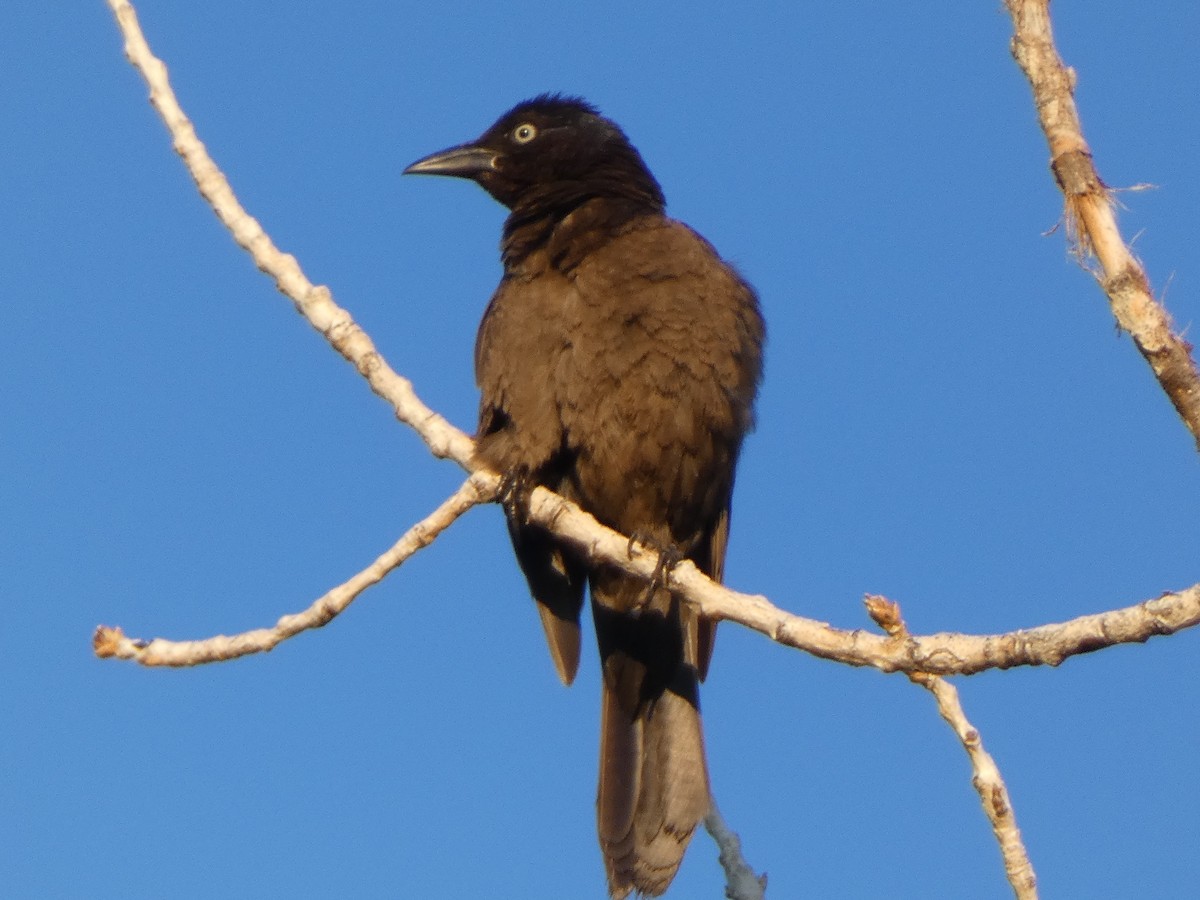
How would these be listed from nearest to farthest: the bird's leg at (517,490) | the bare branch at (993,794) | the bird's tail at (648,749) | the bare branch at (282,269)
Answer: the bare branch at (993,794) < the bare branch at (282,269) < the bird's leg at (517,490) < the bird's tail at (648,749)

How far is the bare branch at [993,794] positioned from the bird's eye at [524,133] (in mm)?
3315

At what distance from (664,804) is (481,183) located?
2.44m

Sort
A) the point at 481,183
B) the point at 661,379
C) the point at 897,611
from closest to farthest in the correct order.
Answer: the point at 897,611 → the point at 661,379 → the point at 481,183

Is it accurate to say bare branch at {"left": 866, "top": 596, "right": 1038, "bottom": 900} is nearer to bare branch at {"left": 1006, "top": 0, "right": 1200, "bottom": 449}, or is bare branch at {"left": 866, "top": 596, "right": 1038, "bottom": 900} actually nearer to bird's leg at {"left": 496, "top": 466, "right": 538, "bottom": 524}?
bare branch at {"left": 1006, "top": 0, "right": 1200, "bottom": 449}

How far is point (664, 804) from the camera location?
4.98m

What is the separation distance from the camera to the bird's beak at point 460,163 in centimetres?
580

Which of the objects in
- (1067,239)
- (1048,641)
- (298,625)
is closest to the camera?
(1067,239)

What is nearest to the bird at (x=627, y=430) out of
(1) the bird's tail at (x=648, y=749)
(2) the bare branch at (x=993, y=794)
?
(1) the bird's tail at (x=648, y=749)

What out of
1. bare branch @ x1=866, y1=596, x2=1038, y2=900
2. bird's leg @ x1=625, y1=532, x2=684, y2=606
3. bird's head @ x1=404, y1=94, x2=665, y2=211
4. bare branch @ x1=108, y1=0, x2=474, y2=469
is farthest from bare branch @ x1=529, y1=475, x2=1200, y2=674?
bird's head @ x1=404, y1=94, x2=665, y2=211

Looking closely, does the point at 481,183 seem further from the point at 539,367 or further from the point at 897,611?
the point at 897,611

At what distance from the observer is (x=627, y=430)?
15.5 feet

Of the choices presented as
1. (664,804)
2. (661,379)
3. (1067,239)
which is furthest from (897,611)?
(664,804)

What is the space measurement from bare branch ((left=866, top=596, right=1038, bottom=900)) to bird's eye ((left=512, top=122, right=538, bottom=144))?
3.31 m

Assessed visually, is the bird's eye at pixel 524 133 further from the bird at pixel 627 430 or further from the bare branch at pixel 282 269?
the bare branch at pixel 282 269
